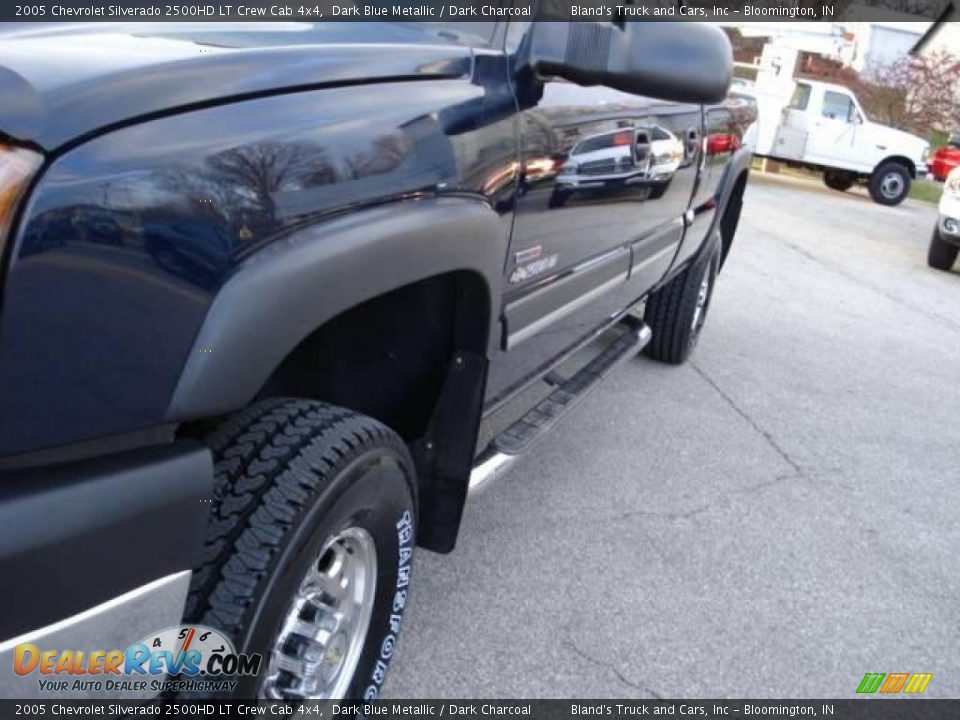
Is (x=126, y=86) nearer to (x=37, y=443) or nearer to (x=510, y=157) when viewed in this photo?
(x=37, y=443)

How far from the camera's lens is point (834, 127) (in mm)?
17562

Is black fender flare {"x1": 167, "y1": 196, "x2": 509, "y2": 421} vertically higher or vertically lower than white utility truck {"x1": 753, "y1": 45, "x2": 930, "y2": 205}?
higher

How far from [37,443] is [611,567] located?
88.0 inches

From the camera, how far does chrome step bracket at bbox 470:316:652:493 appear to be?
105 inches

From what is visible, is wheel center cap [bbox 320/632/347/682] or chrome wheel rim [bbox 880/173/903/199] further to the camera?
chrome wheel rim [bbox 880/173/903/199]

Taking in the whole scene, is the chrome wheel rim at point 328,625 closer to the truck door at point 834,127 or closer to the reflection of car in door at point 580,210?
the reflection of car in door at point 580,210

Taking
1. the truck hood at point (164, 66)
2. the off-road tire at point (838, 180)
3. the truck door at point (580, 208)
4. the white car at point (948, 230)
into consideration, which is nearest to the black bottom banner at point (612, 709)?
the truck door at point (580, 208)

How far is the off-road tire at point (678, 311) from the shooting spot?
4984 millimetres

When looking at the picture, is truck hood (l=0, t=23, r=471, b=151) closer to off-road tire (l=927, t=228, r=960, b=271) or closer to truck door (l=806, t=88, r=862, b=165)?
off-road tire (l=927, t=228, r=960, b=271)

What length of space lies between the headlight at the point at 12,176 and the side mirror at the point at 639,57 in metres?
1.23

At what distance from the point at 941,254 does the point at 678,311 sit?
265 inches

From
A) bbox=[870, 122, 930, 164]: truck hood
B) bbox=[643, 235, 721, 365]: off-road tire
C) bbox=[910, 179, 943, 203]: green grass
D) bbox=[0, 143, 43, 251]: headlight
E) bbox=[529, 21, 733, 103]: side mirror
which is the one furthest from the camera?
A: bbox=[910, 179, 943, 203]: green grass

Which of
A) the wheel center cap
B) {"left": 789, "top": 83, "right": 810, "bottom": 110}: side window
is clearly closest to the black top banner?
the wheel center cap

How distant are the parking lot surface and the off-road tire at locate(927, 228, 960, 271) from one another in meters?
4.77
